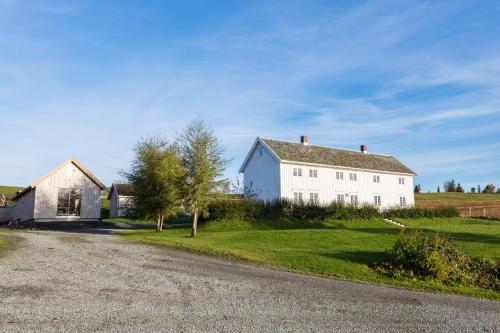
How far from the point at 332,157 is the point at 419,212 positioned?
1157 centimetres

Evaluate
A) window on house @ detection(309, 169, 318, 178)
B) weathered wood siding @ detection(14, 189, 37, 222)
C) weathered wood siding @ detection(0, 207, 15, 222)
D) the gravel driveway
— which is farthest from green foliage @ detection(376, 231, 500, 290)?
weathered wood siding @ detection(0, 207, 15, 222)

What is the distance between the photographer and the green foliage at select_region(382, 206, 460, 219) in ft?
150

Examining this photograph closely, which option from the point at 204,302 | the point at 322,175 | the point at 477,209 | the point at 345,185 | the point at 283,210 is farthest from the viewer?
the point at 477,209

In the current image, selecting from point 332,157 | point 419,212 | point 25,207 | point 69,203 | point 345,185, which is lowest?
point 419,212

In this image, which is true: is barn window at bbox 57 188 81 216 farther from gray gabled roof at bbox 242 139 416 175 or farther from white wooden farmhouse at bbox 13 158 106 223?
gray gabled roof at bbox 242 139 416 175

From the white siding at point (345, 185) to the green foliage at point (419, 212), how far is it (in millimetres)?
4590

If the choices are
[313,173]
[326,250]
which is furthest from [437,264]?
[313,173]

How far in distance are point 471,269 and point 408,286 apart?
4137mm

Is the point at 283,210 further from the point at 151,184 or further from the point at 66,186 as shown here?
the point at 66,186

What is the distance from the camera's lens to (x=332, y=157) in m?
50.0

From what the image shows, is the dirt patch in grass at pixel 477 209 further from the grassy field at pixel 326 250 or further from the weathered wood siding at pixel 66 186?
the weathered wood siding at pixel 66 186

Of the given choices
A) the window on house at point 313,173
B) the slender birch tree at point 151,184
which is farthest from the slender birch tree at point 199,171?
the window on house at point 313,173

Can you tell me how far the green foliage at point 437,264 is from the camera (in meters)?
14.7

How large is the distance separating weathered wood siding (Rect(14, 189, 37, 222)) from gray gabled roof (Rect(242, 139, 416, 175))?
926 inches
